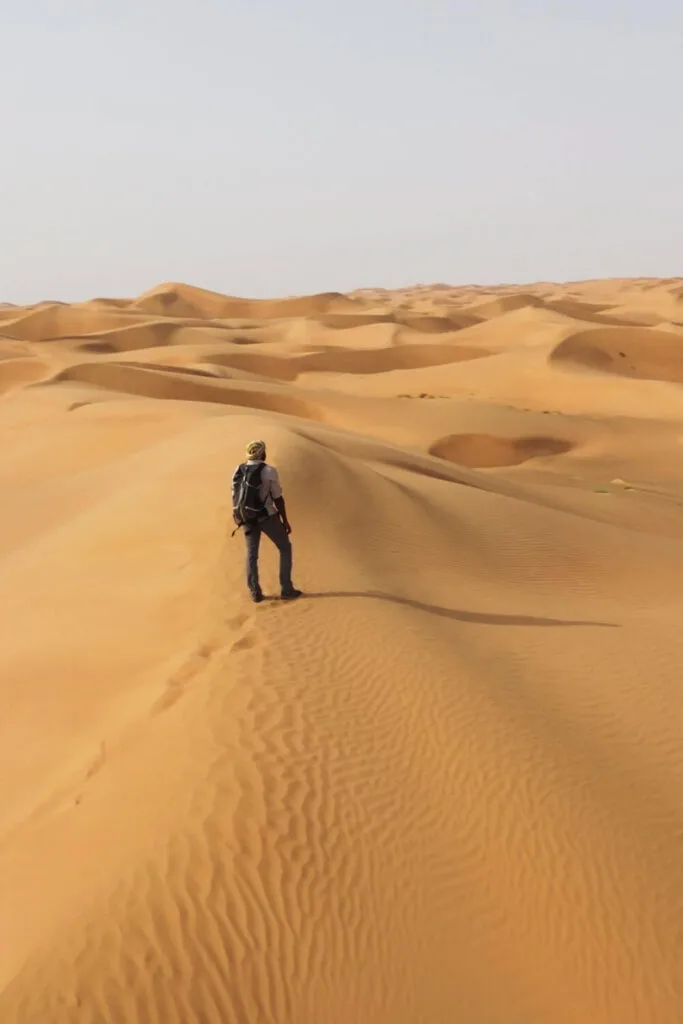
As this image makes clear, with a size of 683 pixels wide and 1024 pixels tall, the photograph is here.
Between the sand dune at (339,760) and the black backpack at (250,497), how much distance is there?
700mm

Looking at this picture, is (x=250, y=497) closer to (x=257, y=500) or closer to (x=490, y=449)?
(x=257, y=500)

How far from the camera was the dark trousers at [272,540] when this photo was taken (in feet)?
19.3

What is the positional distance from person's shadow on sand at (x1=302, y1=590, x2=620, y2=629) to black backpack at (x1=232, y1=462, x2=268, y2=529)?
0.89 meters

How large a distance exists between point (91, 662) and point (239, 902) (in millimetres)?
2735

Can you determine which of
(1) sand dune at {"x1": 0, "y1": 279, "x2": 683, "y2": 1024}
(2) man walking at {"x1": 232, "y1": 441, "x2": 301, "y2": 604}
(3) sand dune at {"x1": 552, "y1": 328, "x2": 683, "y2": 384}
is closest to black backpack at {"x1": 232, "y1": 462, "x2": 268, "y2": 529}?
(2) man walking at {"x1": 232, "y1": 441, "x2": 301, "y2": 604}

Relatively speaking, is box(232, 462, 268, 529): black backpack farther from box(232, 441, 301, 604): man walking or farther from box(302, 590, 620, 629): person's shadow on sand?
box(302, 590, 620, 629): person's shadow on sand

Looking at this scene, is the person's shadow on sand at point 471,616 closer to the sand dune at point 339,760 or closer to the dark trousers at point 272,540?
the sand dune at point 339,760

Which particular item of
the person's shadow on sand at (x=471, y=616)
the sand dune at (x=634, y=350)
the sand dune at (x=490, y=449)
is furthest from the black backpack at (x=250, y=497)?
the sand dune at (x=634, y=350)

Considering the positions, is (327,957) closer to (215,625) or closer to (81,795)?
(81,795)

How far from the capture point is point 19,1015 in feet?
9.95

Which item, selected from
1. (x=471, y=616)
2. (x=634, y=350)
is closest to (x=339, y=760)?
(x=471, y=616)

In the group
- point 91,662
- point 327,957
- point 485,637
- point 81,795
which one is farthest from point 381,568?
point 327,957

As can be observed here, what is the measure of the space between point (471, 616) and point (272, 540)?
1.90 meters

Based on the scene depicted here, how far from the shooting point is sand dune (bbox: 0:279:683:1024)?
3.45 metres
